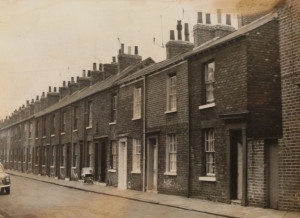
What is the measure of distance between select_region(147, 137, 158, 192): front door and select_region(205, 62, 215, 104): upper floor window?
15.3ft

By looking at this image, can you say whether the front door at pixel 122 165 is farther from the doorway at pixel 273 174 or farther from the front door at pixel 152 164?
the doorway at pixel 273 174

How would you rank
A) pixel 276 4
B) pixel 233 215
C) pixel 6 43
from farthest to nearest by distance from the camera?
pixel 233 215, pixel 6 43, pixel 276 4

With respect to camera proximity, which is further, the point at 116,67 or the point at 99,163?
the point at 116,67

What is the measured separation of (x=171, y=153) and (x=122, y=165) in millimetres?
5298

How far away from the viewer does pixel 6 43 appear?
941 centimetres

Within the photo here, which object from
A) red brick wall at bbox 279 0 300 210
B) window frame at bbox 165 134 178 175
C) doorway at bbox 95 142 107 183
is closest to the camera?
red brick wall at bbox 279 0 300 210

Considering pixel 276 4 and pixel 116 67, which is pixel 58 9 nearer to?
pixel 276 4

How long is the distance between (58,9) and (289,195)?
845 cm

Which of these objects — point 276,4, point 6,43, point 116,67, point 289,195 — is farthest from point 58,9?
point 116,67

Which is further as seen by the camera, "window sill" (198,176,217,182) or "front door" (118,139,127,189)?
"front door" (118,139,127,189)

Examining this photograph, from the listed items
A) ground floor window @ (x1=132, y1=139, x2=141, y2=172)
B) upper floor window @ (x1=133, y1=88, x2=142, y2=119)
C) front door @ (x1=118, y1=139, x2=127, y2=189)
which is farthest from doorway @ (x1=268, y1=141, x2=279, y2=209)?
front door @ (x1=118, y1=139, x2=127, y2=189)

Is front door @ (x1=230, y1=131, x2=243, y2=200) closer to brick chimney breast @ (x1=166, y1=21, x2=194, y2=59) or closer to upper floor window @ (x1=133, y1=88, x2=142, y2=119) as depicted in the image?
brick chimney breast @ (x1=166, y1=21, x2=194, y2=59)

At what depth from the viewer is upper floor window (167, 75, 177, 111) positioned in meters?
20.4

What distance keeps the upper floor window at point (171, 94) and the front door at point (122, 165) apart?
188 inches
